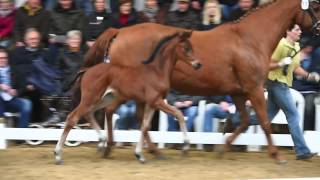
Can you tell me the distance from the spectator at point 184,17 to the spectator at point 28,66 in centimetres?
225

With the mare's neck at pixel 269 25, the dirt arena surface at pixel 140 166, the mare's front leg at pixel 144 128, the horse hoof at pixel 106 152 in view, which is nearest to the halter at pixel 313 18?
the mare's neck at pixel 269 25

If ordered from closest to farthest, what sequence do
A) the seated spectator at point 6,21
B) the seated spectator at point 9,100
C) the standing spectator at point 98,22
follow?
the seated spectator at point 9,100
the standing spectator at point 98,22
the seated spectator at point 6,21

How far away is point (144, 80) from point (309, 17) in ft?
7.79

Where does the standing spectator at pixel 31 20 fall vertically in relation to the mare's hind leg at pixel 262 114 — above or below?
above

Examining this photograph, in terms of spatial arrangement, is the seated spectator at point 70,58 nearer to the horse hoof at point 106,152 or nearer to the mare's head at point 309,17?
the horse hoof at point 106,152

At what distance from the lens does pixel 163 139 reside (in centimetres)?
977

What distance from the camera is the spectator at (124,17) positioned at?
1117 cm

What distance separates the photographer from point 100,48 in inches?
354

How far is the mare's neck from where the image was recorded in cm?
897

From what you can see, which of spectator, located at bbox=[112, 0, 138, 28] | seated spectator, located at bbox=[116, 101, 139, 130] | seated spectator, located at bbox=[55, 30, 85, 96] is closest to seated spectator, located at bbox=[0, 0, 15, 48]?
seated spectator, located at bbox=[55, 30, 85, 96]

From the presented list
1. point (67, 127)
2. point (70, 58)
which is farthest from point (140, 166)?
point (70, 58)

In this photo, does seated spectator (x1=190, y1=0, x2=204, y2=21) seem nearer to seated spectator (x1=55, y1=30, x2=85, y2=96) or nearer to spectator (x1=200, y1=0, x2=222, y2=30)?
spectator (x1=200, y1=0, x2=222, y2=30)

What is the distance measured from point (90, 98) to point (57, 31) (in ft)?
10.4

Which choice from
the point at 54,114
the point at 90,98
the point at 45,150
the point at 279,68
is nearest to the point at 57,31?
the point at 54,114
